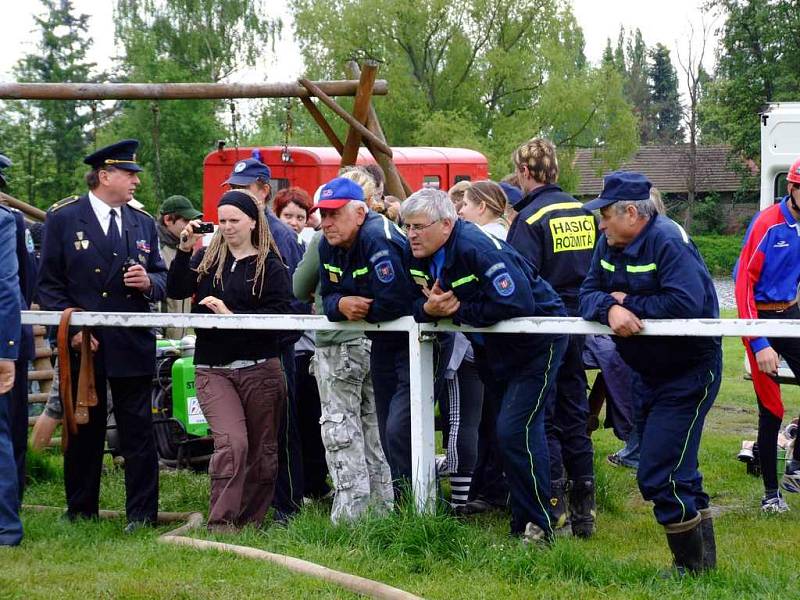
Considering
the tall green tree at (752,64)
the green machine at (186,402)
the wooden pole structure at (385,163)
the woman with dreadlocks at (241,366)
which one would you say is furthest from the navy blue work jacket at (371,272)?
the tall green tree at (752,64)

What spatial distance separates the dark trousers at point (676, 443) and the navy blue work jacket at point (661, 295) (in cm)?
8

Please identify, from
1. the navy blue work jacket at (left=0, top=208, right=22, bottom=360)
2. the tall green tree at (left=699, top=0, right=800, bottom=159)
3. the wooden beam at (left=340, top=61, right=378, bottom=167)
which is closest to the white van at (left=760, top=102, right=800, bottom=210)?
the wooden beam at (left=340, top=61, right=378, bottom=167)

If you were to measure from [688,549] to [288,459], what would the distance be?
2542mm

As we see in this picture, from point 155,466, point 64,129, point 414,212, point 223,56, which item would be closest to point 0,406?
point 155,466

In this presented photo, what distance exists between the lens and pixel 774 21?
4894 centimetres

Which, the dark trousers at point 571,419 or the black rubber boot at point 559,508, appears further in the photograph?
the dark trousers at point 571,419

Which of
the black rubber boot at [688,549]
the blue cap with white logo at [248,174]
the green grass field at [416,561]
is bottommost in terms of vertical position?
the green grass field at [416,561]

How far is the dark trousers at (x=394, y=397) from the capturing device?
586 centimetres

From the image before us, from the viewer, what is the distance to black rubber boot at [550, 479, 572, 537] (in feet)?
19.4

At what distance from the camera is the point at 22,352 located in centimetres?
659

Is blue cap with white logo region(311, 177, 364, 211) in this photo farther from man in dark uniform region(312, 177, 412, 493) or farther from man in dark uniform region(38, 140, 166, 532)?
man in dark uniform region(38, 140, 166, 532)

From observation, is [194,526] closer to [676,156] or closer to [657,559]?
[657,559]

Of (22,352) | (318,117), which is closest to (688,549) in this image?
(22,352)

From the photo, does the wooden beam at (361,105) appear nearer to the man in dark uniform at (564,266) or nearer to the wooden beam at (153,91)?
the wooden beam at (153,91)
